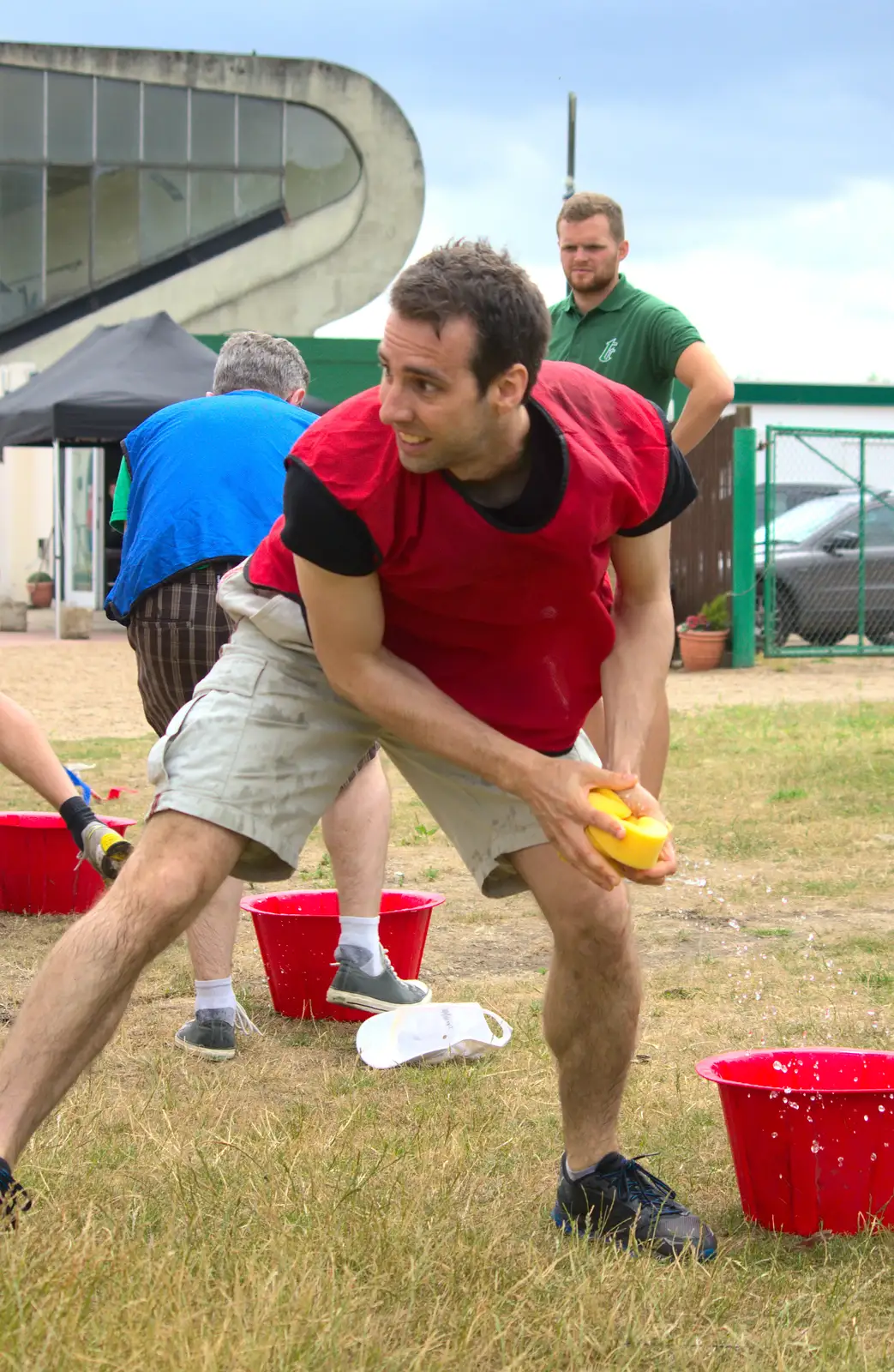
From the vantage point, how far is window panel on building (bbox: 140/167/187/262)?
96.8 feet

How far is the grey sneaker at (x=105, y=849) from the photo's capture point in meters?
4.86

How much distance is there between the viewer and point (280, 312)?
3027 centimetres

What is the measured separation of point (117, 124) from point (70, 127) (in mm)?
868

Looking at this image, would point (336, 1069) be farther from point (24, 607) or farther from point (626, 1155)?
point (24, 607)

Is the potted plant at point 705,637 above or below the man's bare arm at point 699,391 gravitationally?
below

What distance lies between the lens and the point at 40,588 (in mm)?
24234

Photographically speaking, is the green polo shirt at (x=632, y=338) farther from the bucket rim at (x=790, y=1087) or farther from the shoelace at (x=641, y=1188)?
the shoelace at (x=641, y=1188)

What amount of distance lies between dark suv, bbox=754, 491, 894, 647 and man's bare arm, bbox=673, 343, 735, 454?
434 inches

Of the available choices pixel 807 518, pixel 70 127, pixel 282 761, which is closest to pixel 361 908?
pixel 282 761

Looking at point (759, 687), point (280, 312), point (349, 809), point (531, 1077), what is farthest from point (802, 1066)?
point (280, 312)

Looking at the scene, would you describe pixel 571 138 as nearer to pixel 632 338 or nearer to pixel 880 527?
pixel 880 527

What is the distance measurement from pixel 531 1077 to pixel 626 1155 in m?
0.58

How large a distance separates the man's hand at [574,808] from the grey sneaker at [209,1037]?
1.68 meters

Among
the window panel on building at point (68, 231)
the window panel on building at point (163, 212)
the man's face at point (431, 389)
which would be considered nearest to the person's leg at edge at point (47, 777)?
the man's face at point (431, 389)
